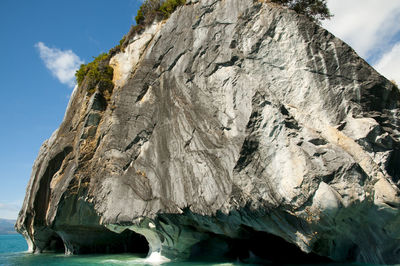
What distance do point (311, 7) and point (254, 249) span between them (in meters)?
12.1

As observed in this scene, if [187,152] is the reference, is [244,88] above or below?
above

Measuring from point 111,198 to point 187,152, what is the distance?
17.3ft

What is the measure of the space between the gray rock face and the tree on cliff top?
6.03 feet

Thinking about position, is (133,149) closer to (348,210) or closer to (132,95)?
(132,95)

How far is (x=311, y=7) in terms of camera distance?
1559 cm

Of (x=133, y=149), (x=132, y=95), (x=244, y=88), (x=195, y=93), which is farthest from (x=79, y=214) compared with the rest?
(x=244, y=88)

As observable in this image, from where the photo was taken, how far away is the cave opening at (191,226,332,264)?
49.1ft

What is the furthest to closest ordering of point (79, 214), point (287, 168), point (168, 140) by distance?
1. point (79, 214)
2. point (168, 140)
3. point (287, 168)

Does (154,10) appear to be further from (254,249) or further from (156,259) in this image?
(254,249)

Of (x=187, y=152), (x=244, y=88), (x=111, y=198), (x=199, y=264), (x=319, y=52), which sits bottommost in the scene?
(x=199, y=264)

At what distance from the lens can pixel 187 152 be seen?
14773 millimetres

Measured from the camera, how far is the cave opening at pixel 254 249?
14961 millimetres

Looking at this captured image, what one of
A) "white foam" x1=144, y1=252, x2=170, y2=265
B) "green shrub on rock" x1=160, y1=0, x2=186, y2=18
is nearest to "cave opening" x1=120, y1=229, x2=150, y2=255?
"white foam" x1=144, y1=252, x2=170, y2=265

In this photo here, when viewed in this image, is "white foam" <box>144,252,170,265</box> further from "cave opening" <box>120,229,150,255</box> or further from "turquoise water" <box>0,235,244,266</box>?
"cave opening" <box>120,229,150,255</box>
